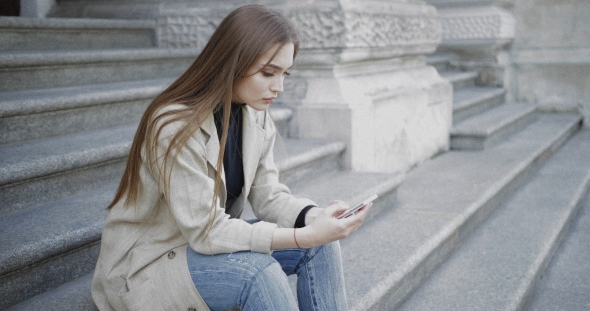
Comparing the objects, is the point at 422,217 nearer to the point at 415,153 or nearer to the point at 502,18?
the point at 415,153

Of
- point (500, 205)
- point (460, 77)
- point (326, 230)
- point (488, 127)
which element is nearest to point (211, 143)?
point (326, 230)

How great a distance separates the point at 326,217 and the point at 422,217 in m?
1.49

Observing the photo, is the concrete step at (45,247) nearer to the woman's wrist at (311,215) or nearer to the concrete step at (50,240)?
the concrete step at (50,240)

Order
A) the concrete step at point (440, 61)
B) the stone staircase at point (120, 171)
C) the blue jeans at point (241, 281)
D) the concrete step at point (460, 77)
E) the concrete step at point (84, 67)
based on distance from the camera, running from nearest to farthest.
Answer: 1. the blue jeans at point (241, 281)
2. the stone staircase at point (120, 171)
3. the concrete step at point (84, 67)
4. the concrete step at point (460, 77)
5. the concrete step at point (440, 61)

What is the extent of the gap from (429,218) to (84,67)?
1.83 meters

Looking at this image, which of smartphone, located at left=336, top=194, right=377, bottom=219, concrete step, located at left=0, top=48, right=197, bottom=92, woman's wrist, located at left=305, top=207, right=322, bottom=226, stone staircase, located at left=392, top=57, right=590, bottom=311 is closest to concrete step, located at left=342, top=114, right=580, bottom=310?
stone staircase, located at left=392, top=57, right=590, bottom=311

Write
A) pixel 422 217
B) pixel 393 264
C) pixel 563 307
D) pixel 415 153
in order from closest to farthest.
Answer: pixel 393 264 → pixel 563 307 → pixel 422 217 → pixel 415 153

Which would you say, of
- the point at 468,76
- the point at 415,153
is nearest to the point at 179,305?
the point at 415,153

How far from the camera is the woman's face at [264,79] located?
5.27ft

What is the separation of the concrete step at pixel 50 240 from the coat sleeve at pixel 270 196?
535 mm

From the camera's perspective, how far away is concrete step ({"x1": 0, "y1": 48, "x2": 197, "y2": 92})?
2.77 m

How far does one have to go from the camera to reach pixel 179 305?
1.50 metres

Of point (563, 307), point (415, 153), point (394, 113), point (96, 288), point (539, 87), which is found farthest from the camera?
point (539, 87)

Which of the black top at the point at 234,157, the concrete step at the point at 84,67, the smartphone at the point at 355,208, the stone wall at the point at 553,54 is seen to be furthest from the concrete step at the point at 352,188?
the stone wall at the point at 553,54
